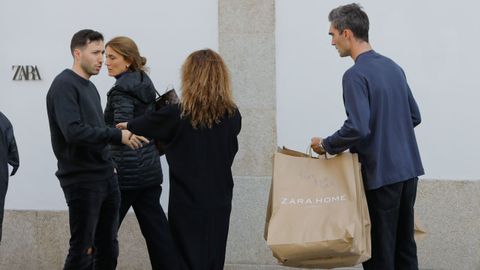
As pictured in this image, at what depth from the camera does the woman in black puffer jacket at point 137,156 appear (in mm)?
5297

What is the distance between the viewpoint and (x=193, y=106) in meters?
4.39

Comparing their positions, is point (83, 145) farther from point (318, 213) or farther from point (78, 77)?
point (318, 213)

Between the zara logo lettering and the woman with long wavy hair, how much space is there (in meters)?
2.12

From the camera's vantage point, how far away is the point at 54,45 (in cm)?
633

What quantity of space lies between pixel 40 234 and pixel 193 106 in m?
2.63

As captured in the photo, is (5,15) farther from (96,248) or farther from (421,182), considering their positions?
(421,182)

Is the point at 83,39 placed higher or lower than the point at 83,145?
higher

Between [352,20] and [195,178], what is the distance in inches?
47.9

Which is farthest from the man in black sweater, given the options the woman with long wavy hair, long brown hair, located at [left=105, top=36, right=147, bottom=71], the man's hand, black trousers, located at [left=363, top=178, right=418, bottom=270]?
black trousers, located at [left=363, top=178, right=418, bottom=270]

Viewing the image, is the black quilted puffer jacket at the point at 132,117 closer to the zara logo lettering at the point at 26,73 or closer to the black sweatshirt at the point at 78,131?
the black sweatshirt at the point at 78,131

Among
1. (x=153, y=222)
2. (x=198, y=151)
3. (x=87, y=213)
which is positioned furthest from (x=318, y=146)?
(x=153, y=222)

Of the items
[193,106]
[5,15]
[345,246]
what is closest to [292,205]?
[345,246]

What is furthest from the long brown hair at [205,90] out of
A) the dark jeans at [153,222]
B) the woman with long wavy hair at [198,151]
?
the dark jeans at [153,222]

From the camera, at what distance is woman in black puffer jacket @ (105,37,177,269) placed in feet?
17.4
